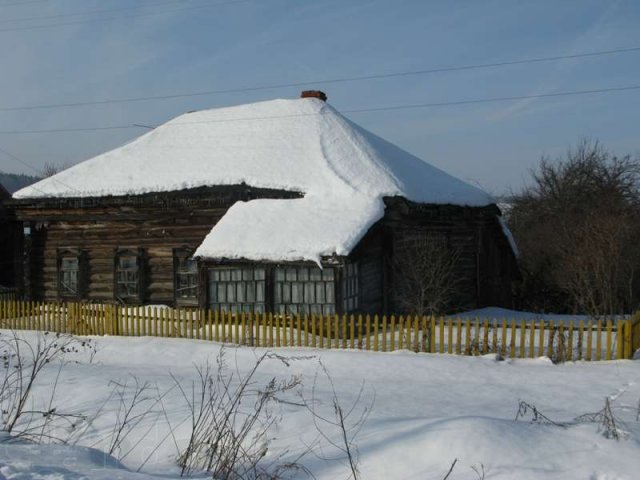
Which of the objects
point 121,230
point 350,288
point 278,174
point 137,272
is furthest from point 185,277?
point 350,288

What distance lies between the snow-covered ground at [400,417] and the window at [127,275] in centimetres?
793

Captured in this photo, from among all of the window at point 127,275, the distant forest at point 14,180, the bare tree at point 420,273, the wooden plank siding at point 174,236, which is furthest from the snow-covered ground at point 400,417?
the distant forest at point 14,180

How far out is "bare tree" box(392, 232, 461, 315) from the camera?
62.8 feet

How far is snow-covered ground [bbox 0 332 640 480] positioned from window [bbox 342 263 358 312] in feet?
12.5

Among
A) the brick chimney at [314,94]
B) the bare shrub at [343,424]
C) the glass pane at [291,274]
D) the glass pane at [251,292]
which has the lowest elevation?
the bare shrub at [343,424]

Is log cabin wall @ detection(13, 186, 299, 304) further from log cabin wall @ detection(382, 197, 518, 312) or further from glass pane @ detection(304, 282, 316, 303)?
glass pane @ detection(304, 282, 316, 303)

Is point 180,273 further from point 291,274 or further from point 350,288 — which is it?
point 350,288

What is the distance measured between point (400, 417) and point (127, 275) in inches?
664

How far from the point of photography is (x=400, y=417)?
7285mm

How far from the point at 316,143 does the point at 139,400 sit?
50.5 ft

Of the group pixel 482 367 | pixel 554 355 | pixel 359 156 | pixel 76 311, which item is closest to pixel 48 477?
pixel 482 367

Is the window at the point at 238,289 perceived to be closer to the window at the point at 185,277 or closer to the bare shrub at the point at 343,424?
the window at the point at 185,277

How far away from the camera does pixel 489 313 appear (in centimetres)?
2189

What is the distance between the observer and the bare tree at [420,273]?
19141 mm
